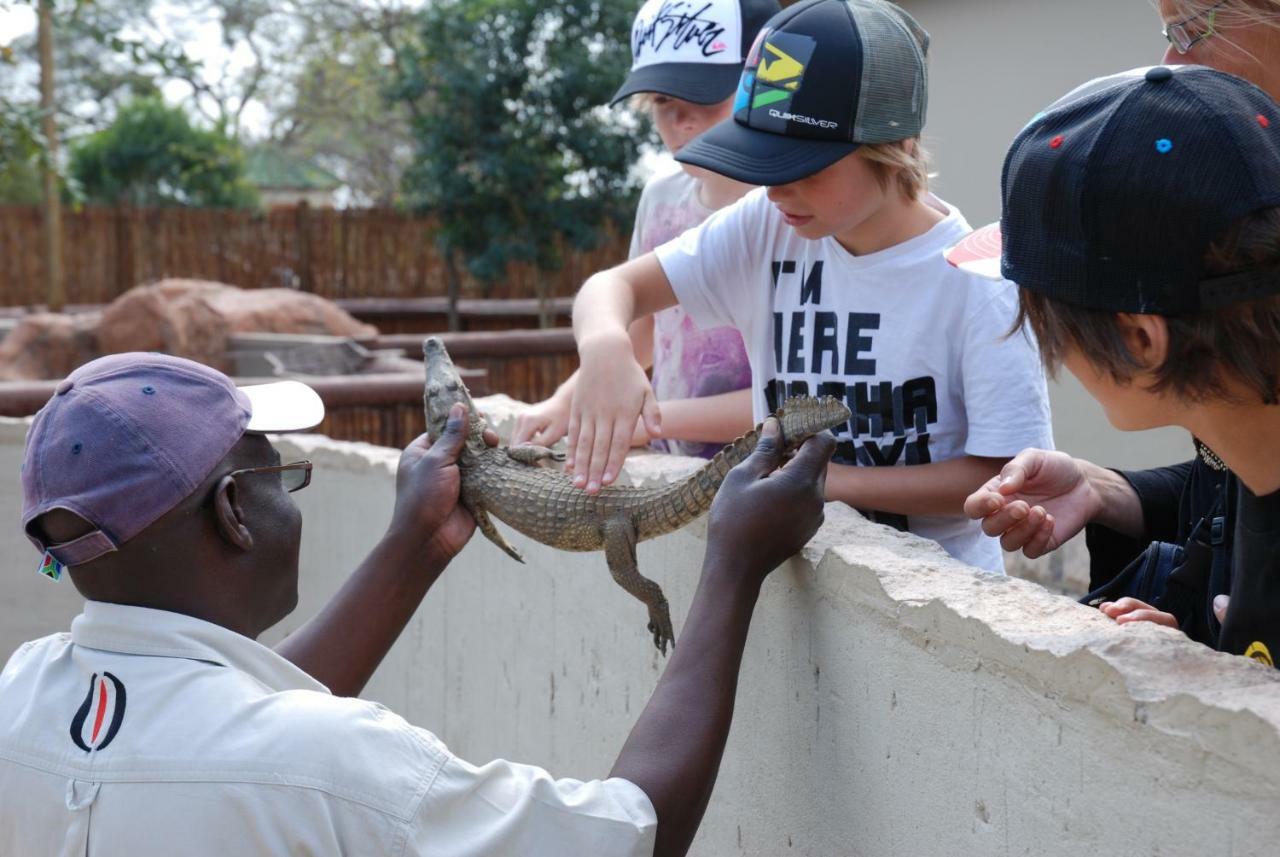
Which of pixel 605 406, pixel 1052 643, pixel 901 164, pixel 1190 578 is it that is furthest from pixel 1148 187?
pixel 605 406

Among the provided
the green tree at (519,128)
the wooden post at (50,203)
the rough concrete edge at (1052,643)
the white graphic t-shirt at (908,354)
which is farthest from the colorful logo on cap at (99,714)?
the wooden post at (50,203)

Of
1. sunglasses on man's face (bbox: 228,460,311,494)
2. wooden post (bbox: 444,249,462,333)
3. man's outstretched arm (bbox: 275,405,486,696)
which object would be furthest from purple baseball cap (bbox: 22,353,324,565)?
wooden post (bbox: 444,249,462,333)

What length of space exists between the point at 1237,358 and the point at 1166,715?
13.9 inches

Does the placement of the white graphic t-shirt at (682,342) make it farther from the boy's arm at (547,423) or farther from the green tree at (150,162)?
the green tree at (150,162)

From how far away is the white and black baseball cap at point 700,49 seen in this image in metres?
2.79

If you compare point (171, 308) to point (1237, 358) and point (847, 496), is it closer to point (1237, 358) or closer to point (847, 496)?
Result: point (847, 496)

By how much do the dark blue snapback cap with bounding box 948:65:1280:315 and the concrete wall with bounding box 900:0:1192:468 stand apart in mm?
4304

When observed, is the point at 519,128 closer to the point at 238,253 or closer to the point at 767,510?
the point at 238,253

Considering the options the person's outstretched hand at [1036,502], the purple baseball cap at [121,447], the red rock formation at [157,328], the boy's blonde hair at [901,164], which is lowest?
the red rock formation at [157,328]

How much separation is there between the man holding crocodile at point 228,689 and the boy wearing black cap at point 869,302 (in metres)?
0.36

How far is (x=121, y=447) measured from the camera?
59.4 inches

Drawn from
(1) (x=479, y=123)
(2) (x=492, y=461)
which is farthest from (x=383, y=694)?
(1) (x=479, y=123)

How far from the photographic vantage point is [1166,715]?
4.13ft

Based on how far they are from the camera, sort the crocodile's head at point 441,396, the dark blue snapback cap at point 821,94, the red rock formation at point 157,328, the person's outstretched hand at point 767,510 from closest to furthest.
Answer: the person's outstretched hand at point 767,510 → the dark blue snapback cap at point 821,94 → the crocodile's head at point 441,396 → the red rock formation at point 157,328
